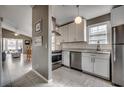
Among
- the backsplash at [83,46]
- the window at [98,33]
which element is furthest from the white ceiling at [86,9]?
the backsplash at [83,46]

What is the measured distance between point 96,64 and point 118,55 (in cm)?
102

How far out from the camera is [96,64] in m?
3.80

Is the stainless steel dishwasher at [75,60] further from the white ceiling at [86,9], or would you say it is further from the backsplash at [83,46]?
the white ceiling at [86,9]

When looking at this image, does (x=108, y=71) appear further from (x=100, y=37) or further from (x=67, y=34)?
(x=67, y=34)

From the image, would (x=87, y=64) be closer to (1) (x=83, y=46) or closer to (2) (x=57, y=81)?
(1) (x=83, y=46)

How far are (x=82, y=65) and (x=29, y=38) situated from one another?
12.0m

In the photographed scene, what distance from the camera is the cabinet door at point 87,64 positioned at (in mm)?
4068

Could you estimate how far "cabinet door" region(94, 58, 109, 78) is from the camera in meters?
3.44

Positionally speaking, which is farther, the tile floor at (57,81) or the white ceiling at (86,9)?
the white ceiling at (86,9)

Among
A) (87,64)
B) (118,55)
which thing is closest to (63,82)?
(87,64)

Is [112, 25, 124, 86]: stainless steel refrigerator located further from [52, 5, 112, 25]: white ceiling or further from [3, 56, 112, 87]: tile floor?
[52, 5, 112, 25]: white ceiling

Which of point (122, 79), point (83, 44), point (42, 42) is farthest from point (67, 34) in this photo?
point (122, 79)

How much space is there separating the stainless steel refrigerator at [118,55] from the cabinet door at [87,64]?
111 cm

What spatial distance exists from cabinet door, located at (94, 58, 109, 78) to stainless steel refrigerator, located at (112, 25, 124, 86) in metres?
0.42
